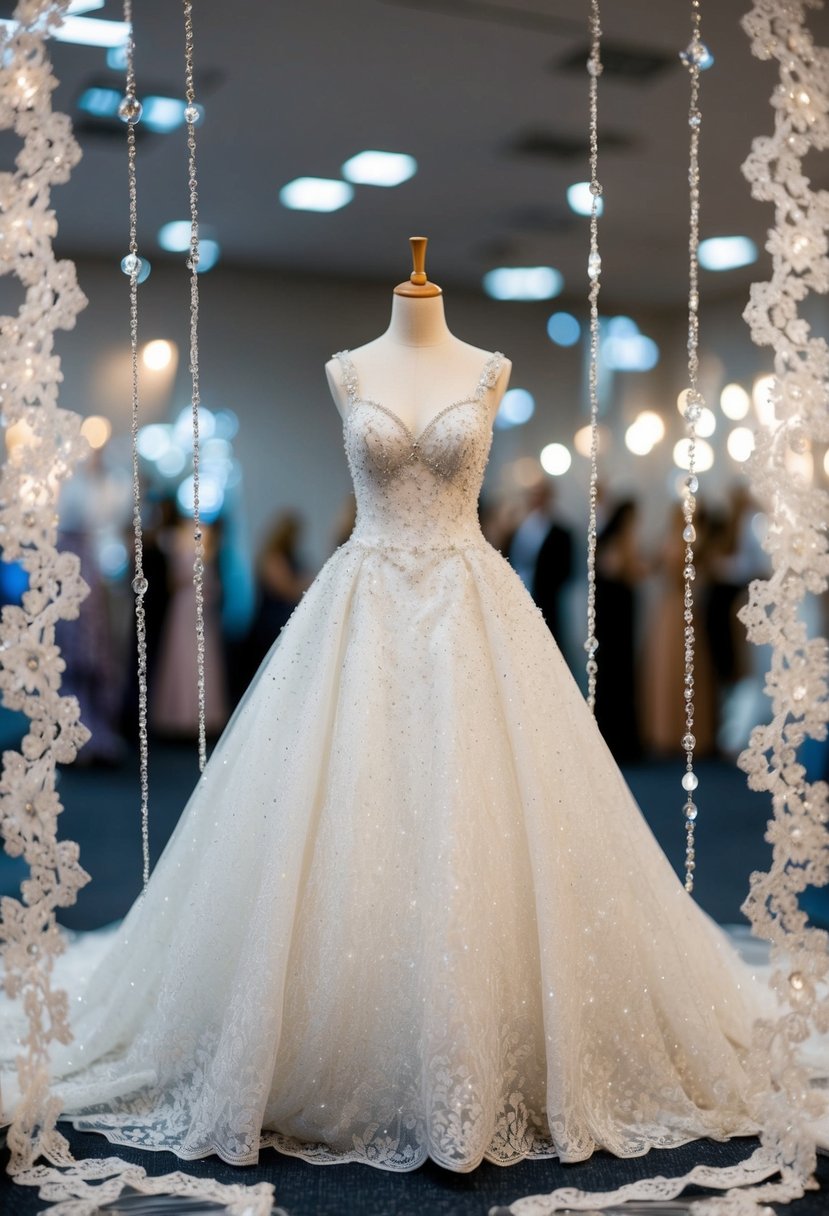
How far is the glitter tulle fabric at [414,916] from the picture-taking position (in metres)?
2.38

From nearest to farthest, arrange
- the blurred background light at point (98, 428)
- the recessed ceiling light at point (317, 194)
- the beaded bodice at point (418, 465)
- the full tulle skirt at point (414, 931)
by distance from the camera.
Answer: the full tulle skirt at point (414, 931) → the beaded bodice at point (418, 465) → the recessed ceiling light at point (317, 194) → the blurred background light at point (98, 428)

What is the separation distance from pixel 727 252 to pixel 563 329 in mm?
934

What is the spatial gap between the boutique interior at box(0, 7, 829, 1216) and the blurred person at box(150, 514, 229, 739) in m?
0.02

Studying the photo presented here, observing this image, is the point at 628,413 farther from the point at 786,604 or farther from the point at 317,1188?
the point at 317,1188

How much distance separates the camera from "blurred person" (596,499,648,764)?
6.28 m

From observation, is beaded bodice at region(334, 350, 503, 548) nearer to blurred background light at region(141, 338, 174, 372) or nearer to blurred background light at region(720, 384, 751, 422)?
blurred background light at region(141, 338, 174, 372)

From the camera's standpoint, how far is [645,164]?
5473 mm

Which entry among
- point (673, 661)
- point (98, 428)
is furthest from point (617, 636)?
point (98, 428)

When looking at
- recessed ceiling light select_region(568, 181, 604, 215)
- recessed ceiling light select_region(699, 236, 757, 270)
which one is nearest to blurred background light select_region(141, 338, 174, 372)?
recessed ceiling light select_region(568, 181, 604, 215)

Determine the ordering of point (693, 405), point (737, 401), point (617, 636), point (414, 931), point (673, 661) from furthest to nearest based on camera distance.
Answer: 1. point (737, 401)
2. point (673, 661)
3. point (617, 636)
4. point (693, 405)
5. point (414, 931)

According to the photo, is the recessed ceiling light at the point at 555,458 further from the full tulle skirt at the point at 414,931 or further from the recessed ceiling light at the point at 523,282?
the full tulle skirt at the point at 414,931

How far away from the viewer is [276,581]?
245 inches

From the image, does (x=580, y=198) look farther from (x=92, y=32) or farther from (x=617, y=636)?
(x=92, y=32)

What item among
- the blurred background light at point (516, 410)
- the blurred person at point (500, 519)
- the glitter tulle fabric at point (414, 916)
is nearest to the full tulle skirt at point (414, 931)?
the glitter tulle fabric at point (414, 916)
